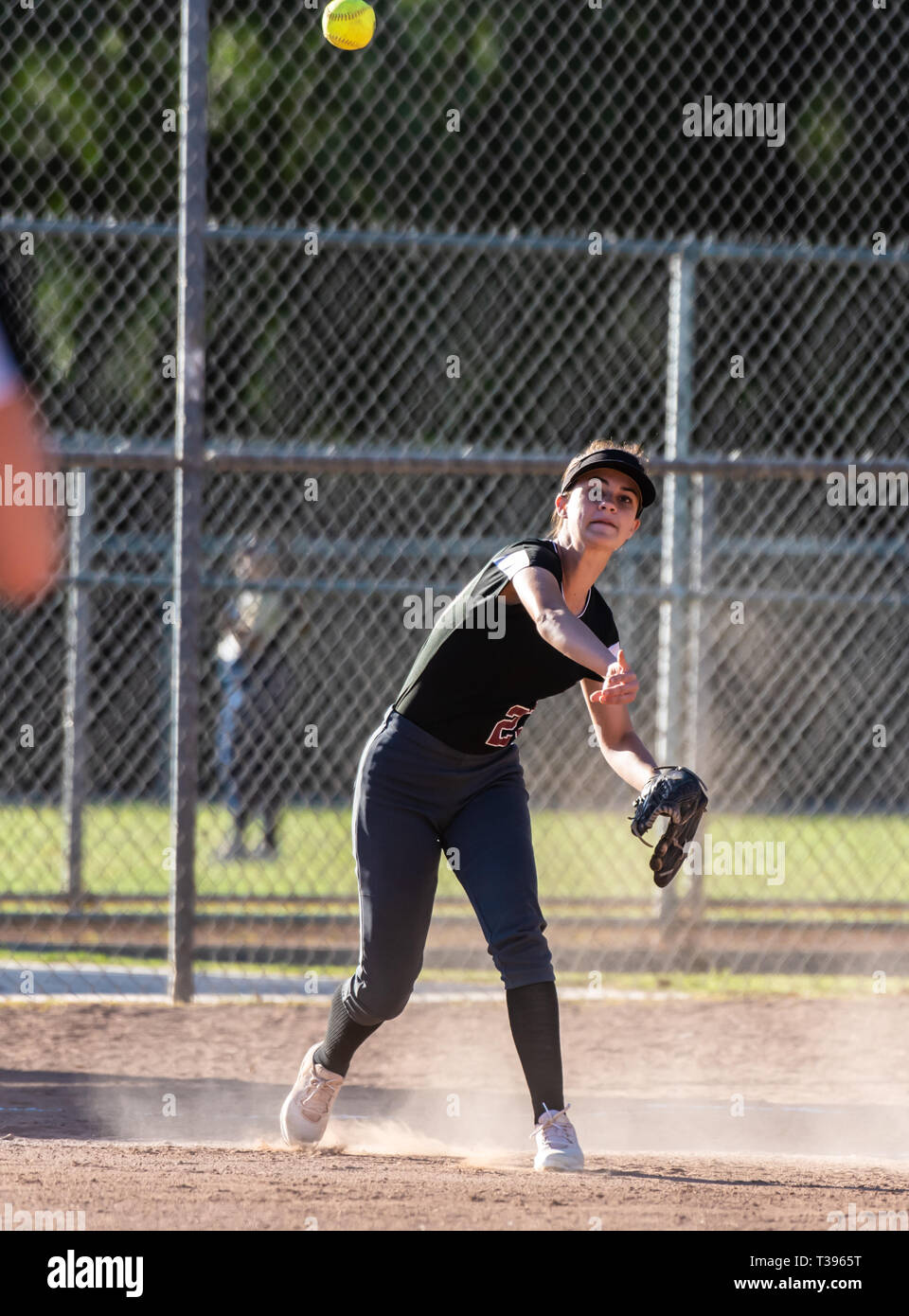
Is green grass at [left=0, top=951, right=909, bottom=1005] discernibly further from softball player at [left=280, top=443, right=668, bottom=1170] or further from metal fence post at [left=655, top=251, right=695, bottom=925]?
softball player at [left=280, top=443, right=668, bottom=1170]

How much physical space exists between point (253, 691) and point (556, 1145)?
21.3 feet

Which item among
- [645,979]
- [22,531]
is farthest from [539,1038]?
[22,531]

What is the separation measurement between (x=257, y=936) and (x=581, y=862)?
10.4 ft

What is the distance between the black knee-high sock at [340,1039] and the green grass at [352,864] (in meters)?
3.64

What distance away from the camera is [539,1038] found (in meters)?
4.23

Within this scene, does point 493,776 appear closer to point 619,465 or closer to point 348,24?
point 619,465

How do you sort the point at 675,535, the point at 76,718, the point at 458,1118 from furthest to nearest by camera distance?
the point at 76,718 < the point at 675,535 < the point at 458,1118

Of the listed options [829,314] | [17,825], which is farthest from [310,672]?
[829,314]

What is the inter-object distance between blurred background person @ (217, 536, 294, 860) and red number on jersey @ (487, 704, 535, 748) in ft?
17.4

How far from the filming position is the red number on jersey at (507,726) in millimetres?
4301

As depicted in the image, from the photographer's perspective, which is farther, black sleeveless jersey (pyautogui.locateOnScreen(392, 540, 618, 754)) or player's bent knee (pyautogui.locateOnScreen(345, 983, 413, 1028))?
player's bent knee (pyautogui.locateOnScreen(345, 983, 413, 1028))

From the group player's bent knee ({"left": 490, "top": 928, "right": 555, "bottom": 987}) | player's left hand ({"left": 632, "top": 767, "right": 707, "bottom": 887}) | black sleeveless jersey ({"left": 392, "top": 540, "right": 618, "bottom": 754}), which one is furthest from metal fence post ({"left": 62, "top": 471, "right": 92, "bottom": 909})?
player's left hand ({"left": 632, "top": 767, "right": 707, "bottom": 887})

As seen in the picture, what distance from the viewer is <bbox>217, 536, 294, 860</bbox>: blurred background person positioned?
9.82 meters
